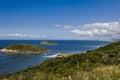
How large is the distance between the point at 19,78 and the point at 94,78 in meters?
3.26

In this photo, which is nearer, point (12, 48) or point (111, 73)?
point (111, 73)

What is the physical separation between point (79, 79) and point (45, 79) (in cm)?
171

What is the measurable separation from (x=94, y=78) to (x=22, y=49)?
191 meters

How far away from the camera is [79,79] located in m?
7.95

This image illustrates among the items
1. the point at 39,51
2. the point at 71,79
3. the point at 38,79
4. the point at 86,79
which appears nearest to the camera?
the point at 86,79

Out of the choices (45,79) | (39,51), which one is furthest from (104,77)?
(39,51)

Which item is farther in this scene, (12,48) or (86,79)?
(12,48)

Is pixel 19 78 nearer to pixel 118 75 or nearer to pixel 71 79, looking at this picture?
pixel 71 79

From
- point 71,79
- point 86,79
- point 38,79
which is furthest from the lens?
point 38,79

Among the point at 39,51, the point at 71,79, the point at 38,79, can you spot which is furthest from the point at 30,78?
the point at 39,51

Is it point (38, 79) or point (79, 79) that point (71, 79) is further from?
point (38, 79)

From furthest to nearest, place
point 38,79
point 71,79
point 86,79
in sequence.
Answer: point 38,79
point 71,79
point 86,79

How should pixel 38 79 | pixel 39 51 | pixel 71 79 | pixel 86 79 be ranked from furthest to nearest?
1. pixel 39 51
2. pixel 38 79
3. pixel 71 79
4. pixel 86 79

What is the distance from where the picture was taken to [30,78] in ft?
30.4
